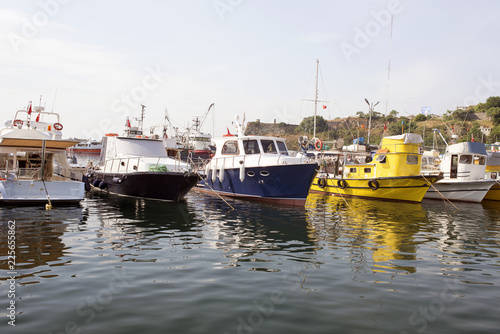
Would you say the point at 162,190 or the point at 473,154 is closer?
the point at 162,190

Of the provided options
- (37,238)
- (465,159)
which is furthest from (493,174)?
(37,238)

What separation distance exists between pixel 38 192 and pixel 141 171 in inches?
208

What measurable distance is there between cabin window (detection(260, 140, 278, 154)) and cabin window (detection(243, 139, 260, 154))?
0.34 meters

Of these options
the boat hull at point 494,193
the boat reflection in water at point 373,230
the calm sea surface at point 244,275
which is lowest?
the calm sea surface at point 244,275

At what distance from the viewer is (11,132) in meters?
16.1

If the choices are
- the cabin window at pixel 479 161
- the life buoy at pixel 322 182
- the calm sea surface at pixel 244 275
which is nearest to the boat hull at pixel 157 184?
the calm sea surface at pixel 244 275

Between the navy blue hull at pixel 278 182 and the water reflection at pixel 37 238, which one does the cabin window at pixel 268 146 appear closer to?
the navy blue hull at pixel 278 182

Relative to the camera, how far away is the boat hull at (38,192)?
15375 millimetres

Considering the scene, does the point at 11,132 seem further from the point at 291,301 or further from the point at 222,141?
the point at 291,301

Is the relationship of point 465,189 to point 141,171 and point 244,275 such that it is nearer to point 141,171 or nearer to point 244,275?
point 141,171

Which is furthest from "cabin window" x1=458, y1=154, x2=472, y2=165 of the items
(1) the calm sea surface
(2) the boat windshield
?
(2) the boat windshield

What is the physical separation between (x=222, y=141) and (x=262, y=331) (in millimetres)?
17763

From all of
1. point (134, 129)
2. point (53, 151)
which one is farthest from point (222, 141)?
point (53, 151)

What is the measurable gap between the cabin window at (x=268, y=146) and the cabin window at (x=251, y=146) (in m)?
0.34
